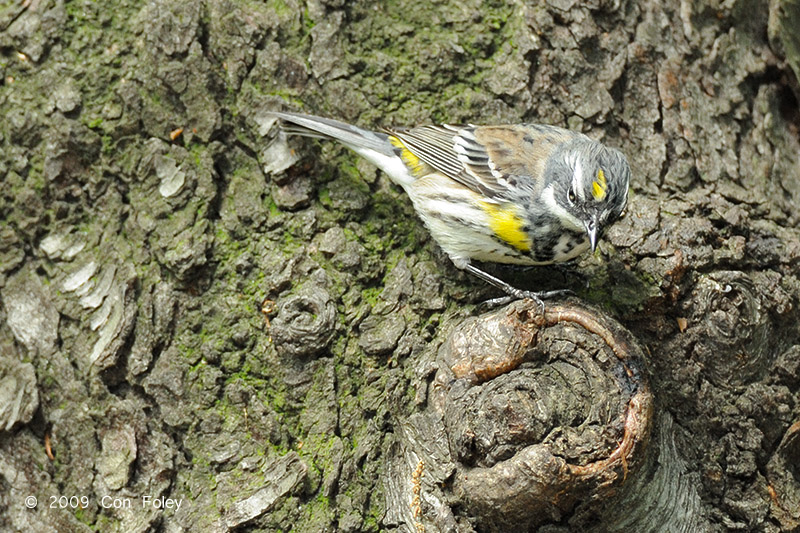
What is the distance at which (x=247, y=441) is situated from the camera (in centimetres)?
401

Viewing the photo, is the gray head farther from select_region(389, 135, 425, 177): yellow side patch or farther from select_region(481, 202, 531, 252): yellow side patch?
select_region(389, 135, 425, 177): yellow side patch

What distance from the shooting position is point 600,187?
404 centimetres

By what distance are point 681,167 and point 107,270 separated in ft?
11.2

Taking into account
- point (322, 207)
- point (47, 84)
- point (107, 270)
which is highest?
point (47, 84)

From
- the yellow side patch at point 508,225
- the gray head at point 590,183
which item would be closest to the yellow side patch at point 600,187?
the gray head at point 590,183

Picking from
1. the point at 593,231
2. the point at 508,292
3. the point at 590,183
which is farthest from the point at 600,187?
the point at 508,292

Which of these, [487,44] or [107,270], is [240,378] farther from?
[487,44]

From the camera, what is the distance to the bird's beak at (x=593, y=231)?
399 centimetres

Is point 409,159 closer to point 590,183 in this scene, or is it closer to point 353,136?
point 353,136

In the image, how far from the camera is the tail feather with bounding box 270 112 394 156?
455cm

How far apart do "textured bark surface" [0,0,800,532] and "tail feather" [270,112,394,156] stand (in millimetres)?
125

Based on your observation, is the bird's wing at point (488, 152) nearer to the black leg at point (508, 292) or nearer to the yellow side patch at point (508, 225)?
the yellow side patch at point (508, 225)

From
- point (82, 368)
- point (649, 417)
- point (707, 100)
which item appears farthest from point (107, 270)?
point (707, 100)

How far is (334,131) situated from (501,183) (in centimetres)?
105
